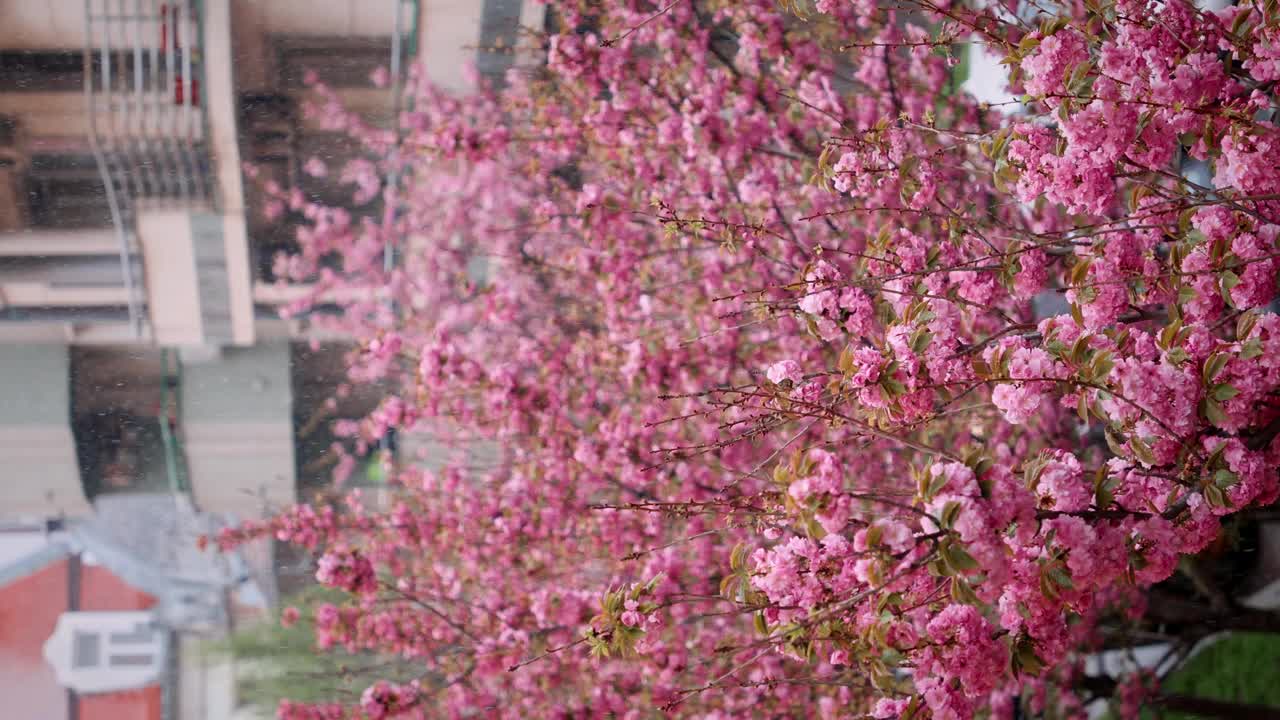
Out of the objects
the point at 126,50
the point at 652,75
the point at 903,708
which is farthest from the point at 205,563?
the point at 903,708

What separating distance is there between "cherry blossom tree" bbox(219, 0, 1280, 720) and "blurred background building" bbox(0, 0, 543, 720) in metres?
0.16

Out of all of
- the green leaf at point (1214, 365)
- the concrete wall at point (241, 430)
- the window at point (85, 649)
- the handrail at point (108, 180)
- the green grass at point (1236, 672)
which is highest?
the handrail at point (108, 180)

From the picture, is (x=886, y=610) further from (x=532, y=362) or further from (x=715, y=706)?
(x=532, y=362)

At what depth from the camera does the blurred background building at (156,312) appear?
9.75ft

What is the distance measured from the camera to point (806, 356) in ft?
8.64

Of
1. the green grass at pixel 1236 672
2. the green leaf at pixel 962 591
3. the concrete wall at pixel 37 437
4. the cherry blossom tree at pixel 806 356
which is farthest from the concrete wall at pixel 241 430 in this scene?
the green grass at pixel 1236 672

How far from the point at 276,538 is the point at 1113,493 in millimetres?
2680

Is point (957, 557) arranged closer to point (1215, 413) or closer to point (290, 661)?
point (1215, 413)

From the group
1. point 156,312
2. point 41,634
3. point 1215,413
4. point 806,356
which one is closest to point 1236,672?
point 806,356

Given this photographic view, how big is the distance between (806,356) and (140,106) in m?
1.99

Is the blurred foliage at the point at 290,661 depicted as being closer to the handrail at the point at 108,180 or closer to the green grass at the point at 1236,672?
the handrail at the point at 108,180

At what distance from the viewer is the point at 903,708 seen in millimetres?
1298

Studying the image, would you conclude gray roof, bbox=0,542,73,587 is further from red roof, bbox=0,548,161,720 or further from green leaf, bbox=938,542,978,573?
green leaf, bbox=938,542,978,573

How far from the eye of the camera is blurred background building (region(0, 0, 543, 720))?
117 inches
